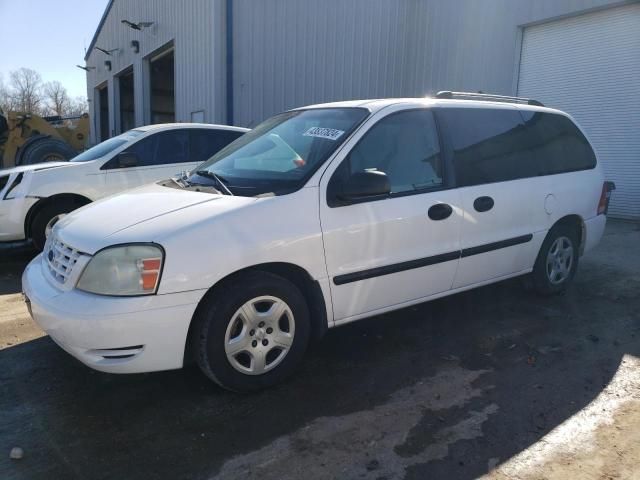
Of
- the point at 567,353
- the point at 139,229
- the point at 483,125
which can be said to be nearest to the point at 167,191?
the point at 139,229

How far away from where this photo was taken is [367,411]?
295 cm

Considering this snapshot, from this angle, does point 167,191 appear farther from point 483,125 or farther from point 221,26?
point 221,26

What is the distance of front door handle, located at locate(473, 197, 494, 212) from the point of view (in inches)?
154

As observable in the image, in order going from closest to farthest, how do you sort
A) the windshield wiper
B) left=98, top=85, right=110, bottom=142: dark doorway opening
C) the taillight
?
1. the windshield wiper
2. the taillight
3. left=98, top=85, right=110, bottom=142: dark doorway opening

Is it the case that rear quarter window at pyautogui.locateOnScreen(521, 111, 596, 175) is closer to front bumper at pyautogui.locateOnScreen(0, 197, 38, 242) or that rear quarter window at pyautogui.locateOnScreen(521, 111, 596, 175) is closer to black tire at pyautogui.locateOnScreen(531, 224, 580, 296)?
black tire at pyautogui.locateOnScreen(531, 224, 580, 296)

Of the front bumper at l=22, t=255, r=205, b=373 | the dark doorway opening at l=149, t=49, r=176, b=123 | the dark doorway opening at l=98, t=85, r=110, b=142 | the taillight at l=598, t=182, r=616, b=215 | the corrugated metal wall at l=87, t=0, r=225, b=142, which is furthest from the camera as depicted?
the dark doorway opening at l=98, t=85, r=110, b=142

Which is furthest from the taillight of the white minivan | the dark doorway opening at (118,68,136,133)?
the dark doorway opening at (118,68,136,133)

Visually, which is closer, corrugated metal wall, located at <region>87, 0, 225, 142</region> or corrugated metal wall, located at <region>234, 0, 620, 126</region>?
corrugated metal wall, located at <region>87, 0, 225, 142</region>

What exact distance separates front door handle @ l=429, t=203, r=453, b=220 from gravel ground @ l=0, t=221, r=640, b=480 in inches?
38.2

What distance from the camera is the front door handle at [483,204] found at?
3.90 meters

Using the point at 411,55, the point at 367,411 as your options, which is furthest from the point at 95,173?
the point at 411,55

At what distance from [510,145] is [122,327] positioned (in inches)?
132

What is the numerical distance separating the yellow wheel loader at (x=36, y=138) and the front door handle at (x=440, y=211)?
1142 centimetres

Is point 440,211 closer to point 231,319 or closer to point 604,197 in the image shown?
point 231,319
